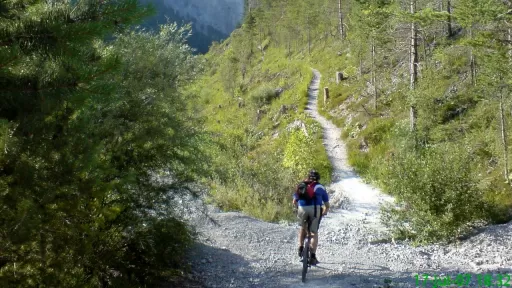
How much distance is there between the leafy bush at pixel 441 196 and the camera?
28.7ft

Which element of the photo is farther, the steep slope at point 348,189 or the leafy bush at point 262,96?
the leafy bush at point 262,96

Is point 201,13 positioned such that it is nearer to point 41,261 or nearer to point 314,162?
point 314,162

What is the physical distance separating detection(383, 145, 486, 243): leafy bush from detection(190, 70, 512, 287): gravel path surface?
0.35m

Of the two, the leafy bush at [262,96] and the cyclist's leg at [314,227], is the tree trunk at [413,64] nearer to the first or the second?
the cyclist's leg at [314,227]

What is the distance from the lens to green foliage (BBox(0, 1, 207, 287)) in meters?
3.15

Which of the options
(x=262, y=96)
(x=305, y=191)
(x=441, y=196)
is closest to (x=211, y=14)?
(x=262, y=96)

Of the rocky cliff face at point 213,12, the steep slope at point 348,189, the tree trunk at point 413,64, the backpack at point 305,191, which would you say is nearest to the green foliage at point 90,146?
the backpack at point 305,191

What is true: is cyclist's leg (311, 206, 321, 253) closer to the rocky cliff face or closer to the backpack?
the backpack

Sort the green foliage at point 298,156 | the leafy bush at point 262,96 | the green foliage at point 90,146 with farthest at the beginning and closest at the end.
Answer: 1. the leafy bush at point 262,96
2. the green foliage at point 298,156
3. the green foliage at point 90,146

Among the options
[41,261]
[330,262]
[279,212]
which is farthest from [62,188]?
[279,212]

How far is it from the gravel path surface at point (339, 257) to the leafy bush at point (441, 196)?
13.9 inches

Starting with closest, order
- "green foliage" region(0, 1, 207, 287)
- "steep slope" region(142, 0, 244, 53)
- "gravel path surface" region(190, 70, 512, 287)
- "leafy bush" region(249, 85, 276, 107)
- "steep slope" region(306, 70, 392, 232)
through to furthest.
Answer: "green foliage" region(0, 1, 207, 287)
"gravel path surface" region(190, 70, 512, 287)
"steep slope" region(306, 70, 392, 232)
"leafy bush" region(249, 85, 276, 107)
"steep slope" region(142, 0, 244, 53)

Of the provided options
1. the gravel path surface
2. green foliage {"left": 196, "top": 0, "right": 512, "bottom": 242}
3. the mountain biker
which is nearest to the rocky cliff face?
green foliage {"left": 196, "top": 0, "right": 512, "bottom": 242}

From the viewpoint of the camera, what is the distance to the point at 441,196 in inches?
350
